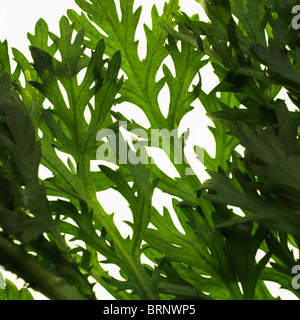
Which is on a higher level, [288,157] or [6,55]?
[6,55]

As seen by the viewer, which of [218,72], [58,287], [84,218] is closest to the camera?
[58,287]

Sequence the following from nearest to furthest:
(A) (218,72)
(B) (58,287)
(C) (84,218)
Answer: (B) (58,287) → (C) (84,218) → (A) (218,72)

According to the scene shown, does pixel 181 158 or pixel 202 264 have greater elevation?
pixel 181 158

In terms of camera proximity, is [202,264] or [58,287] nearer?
[58,287]

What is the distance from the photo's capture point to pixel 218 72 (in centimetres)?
59

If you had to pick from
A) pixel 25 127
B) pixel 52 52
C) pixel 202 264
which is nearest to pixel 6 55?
pixel 52 52

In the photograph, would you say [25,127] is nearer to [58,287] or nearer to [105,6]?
[58,287]

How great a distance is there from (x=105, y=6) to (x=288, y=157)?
335 millimetres

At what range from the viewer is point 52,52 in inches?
25.2

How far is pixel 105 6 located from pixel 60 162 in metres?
0.22
